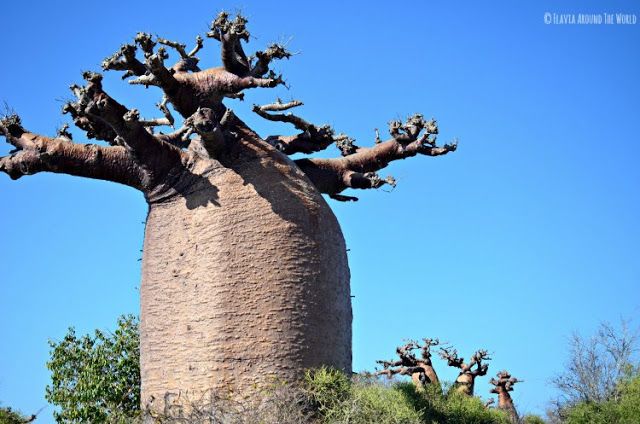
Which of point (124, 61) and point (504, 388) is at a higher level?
point (124, 61)

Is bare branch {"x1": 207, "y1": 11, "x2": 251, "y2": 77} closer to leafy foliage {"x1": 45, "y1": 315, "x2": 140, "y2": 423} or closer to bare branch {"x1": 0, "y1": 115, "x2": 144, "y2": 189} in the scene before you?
bare branch {"x1": 0, "y1": 115, "x2": 144, "y2": 189}

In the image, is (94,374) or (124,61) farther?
(94,374)

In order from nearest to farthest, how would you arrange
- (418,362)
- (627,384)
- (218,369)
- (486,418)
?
(218,369) → (486,418) → (627,384) → (418,362)

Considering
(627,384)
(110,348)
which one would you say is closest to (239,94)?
(110,348)

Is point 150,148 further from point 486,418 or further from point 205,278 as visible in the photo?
point 486,418

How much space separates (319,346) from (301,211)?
104 centimetres

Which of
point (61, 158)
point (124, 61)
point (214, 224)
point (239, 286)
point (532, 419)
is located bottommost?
point (532, 419)

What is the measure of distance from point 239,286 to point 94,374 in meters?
3.93

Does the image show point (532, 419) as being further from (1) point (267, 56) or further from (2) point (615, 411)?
(1) point (267, 56)

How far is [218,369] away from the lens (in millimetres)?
5625

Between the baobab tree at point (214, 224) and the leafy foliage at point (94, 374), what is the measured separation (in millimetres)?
2971

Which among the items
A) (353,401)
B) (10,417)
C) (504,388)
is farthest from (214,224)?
(504,388)

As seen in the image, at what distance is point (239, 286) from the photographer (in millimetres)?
5820

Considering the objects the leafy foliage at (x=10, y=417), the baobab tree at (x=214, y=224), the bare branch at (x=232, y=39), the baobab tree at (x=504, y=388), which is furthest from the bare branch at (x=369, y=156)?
the baobab tree at (x=504, y=388)
